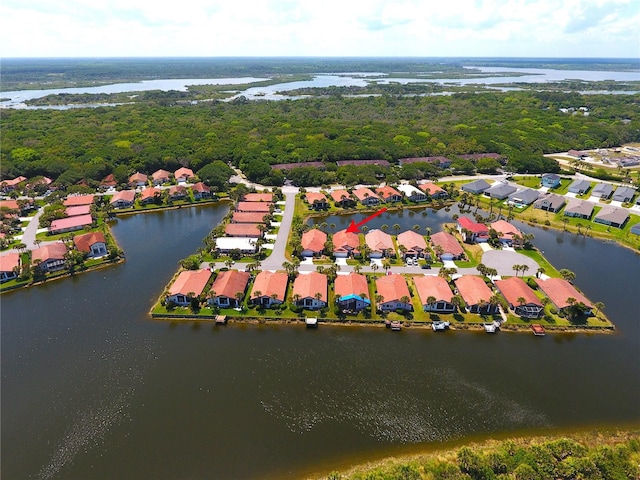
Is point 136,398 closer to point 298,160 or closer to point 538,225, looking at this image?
point 538,225

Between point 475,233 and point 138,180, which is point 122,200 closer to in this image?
point 138,180

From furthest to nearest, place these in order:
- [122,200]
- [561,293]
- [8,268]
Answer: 1. [122,200]
2. [8,268]
3. [561,293]

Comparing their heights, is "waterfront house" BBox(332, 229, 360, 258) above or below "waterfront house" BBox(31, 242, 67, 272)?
below

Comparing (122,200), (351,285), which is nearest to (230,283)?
(351,285)

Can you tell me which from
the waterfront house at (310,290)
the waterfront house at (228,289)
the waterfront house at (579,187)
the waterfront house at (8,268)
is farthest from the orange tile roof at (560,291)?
the waterfront house at (8,268)

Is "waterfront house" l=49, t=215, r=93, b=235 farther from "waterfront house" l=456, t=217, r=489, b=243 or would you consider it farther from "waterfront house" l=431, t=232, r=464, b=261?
"waterfront house" l=456, t=217, r=489, b=243

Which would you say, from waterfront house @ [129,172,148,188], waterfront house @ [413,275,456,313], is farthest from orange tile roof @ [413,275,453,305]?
waterfront house @ [129,172,148,188]

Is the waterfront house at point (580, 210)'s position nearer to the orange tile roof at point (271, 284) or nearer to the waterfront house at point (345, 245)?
the waterfront house at point (345, 245)
